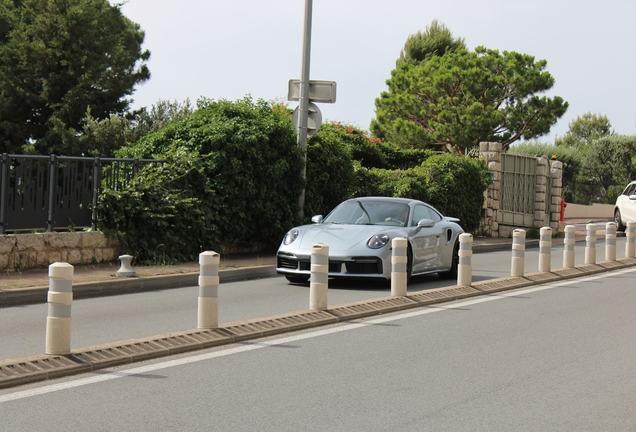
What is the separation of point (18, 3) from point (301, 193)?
28202 mm

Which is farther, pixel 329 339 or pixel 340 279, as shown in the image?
pixel 340 279

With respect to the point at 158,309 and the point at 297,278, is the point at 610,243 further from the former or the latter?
the point at 158,309

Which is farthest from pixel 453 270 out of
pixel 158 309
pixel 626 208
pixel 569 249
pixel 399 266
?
pixel 626 208

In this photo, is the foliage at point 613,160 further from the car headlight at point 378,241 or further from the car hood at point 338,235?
the car headlight at point 378,241

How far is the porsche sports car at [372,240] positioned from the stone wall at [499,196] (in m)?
12.3

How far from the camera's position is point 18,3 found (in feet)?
136

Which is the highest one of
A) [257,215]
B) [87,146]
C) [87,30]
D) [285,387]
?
[87,30]

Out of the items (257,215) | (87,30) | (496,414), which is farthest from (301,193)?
(87,30)

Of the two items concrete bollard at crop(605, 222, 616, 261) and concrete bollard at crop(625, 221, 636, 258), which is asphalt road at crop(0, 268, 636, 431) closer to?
concrete bollard at crop(605, 222, 616, 261)

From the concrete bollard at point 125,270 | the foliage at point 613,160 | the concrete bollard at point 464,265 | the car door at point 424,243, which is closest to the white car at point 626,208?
the car door at point 424,243

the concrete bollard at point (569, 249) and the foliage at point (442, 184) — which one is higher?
the foliage at point (442, 184)

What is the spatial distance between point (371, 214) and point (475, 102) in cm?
3861

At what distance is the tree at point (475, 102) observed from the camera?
5209 cm

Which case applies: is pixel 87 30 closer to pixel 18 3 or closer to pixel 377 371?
pixel 18 3
